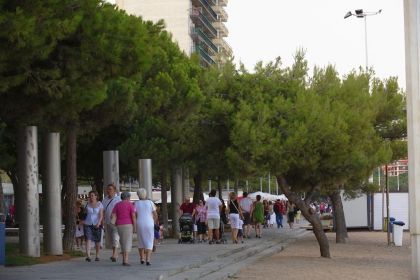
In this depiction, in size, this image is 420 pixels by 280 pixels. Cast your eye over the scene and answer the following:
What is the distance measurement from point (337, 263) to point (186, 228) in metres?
6.56

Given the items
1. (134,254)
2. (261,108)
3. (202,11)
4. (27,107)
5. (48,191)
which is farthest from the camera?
(202,11)

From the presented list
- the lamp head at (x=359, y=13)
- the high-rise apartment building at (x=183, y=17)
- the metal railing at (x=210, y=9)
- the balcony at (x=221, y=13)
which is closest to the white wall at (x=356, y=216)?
the lamp head at (x=359, y=13)

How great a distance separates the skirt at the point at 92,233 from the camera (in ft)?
58.3

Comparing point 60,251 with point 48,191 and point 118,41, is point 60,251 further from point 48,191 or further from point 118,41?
point 118,41

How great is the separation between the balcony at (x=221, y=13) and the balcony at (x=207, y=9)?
2.61m

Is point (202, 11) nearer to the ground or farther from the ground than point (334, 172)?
farther from the ground

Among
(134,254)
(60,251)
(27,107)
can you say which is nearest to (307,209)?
(134,254)

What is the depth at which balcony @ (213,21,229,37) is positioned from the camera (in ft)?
305

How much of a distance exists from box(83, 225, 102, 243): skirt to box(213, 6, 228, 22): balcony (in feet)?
251

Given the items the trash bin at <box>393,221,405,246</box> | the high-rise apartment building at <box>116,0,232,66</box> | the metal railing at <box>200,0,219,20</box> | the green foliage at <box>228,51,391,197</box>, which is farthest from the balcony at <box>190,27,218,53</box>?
the green foliage at <box>228,51,391,197</box>

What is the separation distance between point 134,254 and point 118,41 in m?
9.01

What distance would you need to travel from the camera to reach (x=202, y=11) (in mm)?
85250

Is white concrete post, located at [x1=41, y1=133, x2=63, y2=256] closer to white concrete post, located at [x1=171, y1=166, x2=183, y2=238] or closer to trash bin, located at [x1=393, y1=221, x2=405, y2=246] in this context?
white concrete post, located at [x1=171, y1=166, x2=183, y2=238]

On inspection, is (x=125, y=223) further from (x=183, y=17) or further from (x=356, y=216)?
(x=183, y=17)
